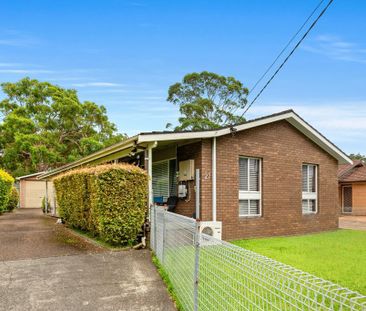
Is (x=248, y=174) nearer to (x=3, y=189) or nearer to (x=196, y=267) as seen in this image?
(x=196, y=267)

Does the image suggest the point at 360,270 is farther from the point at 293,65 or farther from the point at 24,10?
the point at 24,10

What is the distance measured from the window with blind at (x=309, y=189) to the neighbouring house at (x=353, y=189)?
41.5 feet

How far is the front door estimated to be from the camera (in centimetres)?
2543

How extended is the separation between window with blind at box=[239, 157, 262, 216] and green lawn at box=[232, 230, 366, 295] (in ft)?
3.32

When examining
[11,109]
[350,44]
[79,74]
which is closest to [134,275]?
[350,44]

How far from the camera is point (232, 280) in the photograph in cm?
332

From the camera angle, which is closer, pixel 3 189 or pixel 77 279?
pixel 77 279

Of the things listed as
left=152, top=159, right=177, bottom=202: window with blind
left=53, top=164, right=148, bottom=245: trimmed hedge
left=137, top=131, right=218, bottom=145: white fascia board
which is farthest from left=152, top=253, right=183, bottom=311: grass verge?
left=152, top=159, right=177, bottom=202: window with blind

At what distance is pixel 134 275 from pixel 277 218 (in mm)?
6802

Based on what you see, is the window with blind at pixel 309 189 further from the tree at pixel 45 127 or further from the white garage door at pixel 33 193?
the white garage door at pixel 33 193

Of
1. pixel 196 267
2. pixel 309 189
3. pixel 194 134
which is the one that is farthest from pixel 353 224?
pixel 196 267

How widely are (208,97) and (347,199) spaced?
1736cm

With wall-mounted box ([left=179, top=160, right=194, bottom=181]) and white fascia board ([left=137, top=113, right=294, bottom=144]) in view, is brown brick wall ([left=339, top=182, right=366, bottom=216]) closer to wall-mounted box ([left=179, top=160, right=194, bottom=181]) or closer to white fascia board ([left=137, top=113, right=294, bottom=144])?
white fascia board ([left=137, top=113, right=294, bottom=144])

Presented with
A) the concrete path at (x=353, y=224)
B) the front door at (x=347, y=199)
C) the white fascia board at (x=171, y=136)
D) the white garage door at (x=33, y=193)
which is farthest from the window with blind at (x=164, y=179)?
the white garage door at (x=33, y=193)
